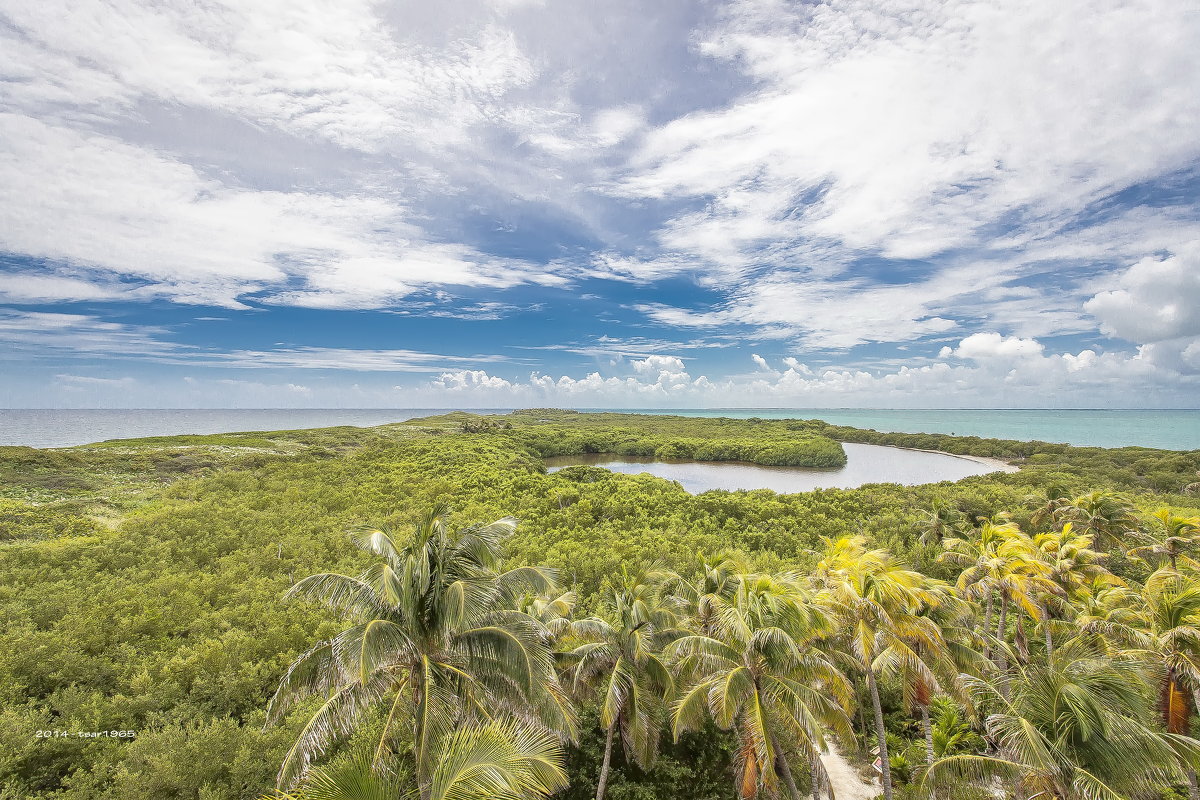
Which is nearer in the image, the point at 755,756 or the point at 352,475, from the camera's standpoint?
the point at 755,756

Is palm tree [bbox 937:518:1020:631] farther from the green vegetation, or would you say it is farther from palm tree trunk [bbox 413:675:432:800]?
palm tree trunk [bbox 413:675:432:800]

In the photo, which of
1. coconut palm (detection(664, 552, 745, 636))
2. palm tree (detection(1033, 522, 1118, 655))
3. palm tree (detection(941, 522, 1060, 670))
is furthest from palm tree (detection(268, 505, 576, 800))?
palm tree (detection(1033, 522, 1118, 655))

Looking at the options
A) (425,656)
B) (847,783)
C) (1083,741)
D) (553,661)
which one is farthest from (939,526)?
(425,656)

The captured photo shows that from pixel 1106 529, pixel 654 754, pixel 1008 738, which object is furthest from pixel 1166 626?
pixel 1106 529

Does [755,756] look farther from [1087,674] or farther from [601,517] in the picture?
[601,517]

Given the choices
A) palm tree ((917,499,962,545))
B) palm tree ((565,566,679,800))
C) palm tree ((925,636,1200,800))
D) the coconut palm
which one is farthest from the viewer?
palm tree ((917,499,962,545))

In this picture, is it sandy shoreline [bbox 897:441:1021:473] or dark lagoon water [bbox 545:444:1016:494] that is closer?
dark lagoon water [bbox 545:444:1016:494]

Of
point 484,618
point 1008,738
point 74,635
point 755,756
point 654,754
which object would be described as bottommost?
point 654,754
